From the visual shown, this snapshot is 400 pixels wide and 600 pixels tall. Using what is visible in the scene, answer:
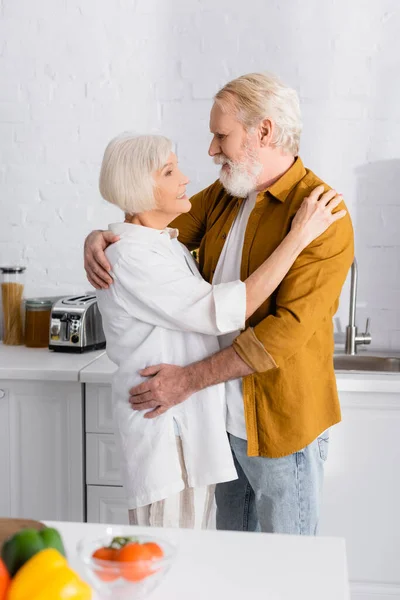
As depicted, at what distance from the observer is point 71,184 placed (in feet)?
9.73

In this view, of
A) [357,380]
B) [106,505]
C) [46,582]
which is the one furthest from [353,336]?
[46,582]

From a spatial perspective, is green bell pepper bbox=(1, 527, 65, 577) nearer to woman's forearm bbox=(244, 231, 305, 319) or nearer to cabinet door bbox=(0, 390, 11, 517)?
woman's forearm bbox=(244, 231, 305, 319)

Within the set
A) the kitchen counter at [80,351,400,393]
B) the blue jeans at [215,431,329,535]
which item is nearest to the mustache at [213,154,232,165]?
the blue jeans at [215,431,329,535]

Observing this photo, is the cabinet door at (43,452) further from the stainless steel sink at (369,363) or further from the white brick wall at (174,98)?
the stainless steel sink at (369,363)

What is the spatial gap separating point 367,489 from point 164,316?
104 cm

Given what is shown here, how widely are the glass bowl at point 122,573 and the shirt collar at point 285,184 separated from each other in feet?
3.47

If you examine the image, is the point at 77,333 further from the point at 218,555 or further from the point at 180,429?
the point at 218,555

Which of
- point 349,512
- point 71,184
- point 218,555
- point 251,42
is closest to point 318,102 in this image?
point 251,42

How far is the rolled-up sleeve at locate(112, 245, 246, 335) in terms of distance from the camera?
1686mm

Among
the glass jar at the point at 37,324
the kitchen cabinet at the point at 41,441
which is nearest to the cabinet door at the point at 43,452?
the kitchen cabinet at the point at 41,441

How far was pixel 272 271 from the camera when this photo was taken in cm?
169

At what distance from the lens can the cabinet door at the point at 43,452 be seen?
243cm

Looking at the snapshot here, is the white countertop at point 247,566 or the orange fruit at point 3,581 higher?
the orange fruit at point 3,581

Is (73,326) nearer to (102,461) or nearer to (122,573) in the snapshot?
(102,461)
